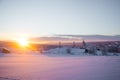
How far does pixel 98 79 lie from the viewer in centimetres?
732

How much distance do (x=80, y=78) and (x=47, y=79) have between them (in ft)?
3.75

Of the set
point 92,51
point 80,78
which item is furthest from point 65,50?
point 80,78

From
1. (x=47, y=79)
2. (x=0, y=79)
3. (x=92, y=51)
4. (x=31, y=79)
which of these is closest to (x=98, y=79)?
(x=47, y=79)

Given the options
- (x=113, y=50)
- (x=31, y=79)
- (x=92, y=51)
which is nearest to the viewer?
(x=31, y=79)

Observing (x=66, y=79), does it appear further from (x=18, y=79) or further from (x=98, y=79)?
(x=18, y=79)

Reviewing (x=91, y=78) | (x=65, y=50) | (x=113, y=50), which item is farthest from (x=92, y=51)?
(x=91, y=78)

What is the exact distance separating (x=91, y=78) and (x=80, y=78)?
0.38 meters

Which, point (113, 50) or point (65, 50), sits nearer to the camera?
point (65, 50)

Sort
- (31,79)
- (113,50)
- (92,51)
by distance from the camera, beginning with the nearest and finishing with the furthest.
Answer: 1. (31,79)
2. (92,51)
3. (113,50)

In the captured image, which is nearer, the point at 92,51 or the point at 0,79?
the point at 0,79

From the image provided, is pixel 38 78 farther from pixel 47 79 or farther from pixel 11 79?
pixel 11 79

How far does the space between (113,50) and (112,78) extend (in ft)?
80.3

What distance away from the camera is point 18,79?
7.38 m

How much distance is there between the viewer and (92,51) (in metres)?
26.0
